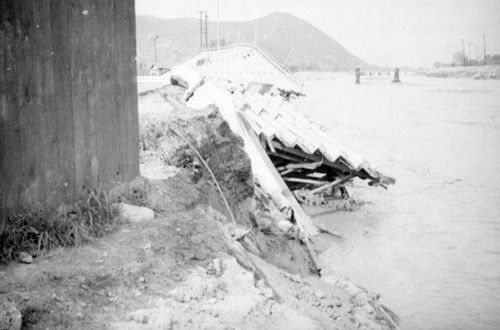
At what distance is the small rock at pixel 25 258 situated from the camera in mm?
3688

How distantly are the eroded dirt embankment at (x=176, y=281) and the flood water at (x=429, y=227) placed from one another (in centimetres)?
161

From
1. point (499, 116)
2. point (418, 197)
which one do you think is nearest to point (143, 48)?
point (499, 116)

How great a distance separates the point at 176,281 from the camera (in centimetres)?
382

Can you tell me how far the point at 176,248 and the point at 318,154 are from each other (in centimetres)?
678

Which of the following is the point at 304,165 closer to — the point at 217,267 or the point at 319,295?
the point at 319,295

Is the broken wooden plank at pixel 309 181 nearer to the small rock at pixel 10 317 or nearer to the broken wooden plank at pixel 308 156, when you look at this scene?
the broken wooden plank at pixel 308 156

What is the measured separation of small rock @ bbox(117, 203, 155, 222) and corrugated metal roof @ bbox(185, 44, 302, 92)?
2412cm

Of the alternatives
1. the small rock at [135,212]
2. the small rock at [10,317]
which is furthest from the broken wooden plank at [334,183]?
the small rock at [10,317]

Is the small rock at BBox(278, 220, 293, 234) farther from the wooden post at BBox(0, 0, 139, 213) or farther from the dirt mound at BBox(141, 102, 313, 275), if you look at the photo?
the wooden post at BBox(0, 0, 139, 213)

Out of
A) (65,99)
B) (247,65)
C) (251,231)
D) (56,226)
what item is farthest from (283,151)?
(247,65)

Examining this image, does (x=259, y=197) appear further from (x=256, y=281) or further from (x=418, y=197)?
(x=418, y=197)

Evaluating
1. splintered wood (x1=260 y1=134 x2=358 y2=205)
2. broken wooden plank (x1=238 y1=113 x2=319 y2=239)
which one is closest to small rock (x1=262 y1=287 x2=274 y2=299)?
broken wooden plank (x1=238 y1=113 x2=319 y2=239)

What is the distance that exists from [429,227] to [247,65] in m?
26.0

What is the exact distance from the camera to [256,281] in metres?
4.12
